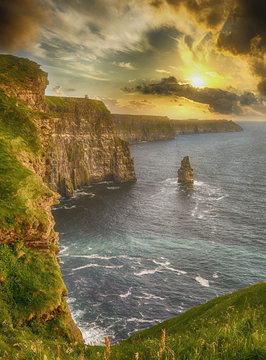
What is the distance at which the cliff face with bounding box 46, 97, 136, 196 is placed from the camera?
111 metres

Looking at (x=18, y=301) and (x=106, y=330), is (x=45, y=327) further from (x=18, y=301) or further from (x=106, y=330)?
(x=106, y=330)

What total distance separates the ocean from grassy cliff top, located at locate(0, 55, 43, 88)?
3743 cm

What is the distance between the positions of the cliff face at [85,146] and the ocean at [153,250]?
10.4 meters

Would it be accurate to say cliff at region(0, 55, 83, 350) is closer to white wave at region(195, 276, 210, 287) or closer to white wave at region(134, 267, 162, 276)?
white wave at region(134, 267, 162, 276)

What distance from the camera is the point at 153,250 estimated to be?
62469 mm

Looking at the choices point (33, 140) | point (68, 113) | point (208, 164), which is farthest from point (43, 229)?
point (208, 164)

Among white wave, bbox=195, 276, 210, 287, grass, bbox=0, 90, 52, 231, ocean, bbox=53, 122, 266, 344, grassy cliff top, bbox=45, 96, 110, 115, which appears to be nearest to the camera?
grass, bbox=0, 90, 52, 231

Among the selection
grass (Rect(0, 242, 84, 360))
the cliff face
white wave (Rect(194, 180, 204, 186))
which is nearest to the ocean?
white wave (Rect(194, 180, 204, 186))

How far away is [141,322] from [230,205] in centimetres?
6130

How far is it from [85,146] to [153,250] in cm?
7575

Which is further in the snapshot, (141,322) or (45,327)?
(141,322)

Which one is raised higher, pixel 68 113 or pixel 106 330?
pixel 68 113

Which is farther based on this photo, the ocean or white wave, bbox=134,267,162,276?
white wave, bbox=134,267,162,276

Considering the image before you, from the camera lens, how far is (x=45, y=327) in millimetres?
20062
